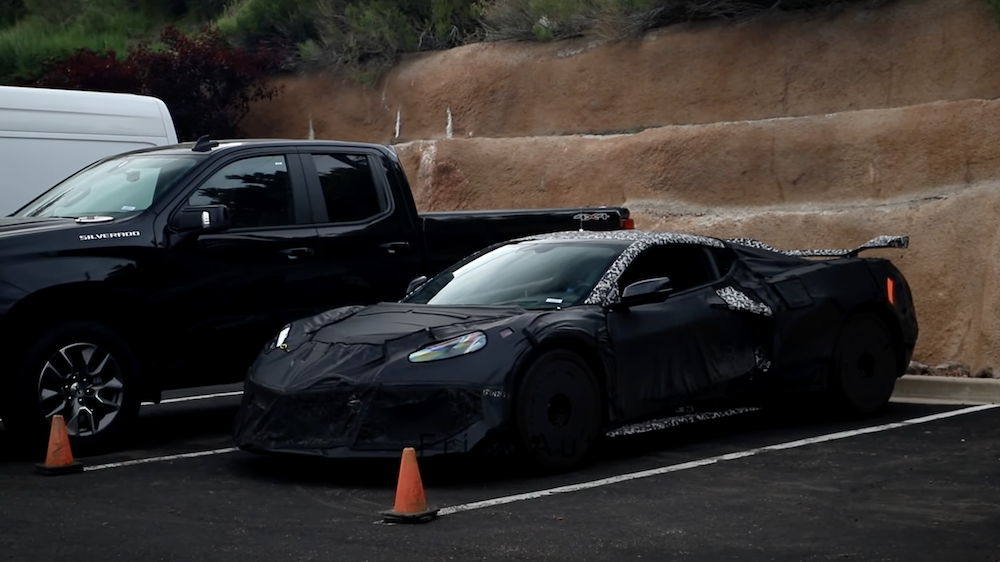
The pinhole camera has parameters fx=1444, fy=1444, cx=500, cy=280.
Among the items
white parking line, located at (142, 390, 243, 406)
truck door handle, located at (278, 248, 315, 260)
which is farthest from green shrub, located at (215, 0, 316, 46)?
truck door handle, located at (278, 248, 315, 260)

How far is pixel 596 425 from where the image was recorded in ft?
27.7

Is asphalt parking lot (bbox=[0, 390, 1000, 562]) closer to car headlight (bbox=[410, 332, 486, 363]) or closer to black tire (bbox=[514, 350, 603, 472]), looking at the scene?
black tire (bbox=[514, 350, 603, 472])

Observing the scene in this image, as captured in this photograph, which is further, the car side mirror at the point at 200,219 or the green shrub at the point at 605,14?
A: the green shrub at the point at 605,14

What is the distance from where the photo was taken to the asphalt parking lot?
6.42 metres

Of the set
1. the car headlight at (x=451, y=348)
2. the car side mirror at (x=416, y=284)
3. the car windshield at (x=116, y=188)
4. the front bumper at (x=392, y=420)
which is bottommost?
the front bumper at (x=392, y=420)

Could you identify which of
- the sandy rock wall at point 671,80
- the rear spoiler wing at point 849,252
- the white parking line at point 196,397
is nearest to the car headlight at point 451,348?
the rear spoiler wing at point 849,252

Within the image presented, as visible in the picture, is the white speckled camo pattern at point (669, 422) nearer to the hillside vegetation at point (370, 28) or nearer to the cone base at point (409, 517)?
the cone base at point (409, 517)

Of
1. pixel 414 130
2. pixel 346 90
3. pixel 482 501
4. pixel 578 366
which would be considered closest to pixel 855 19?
pixel 414 130

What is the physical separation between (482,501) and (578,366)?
1207 millimetres

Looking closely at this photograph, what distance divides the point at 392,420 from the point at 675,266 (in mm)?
2551

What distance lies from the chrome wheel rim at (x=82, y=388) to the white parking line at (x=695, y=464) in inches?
120

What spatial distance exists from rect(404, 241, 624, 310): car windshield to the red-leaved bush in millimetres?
13593

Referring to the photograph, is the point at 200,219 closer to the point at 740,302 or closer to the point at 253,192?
the point at 253,192

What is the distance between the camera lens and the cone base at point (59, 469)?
8523mm
